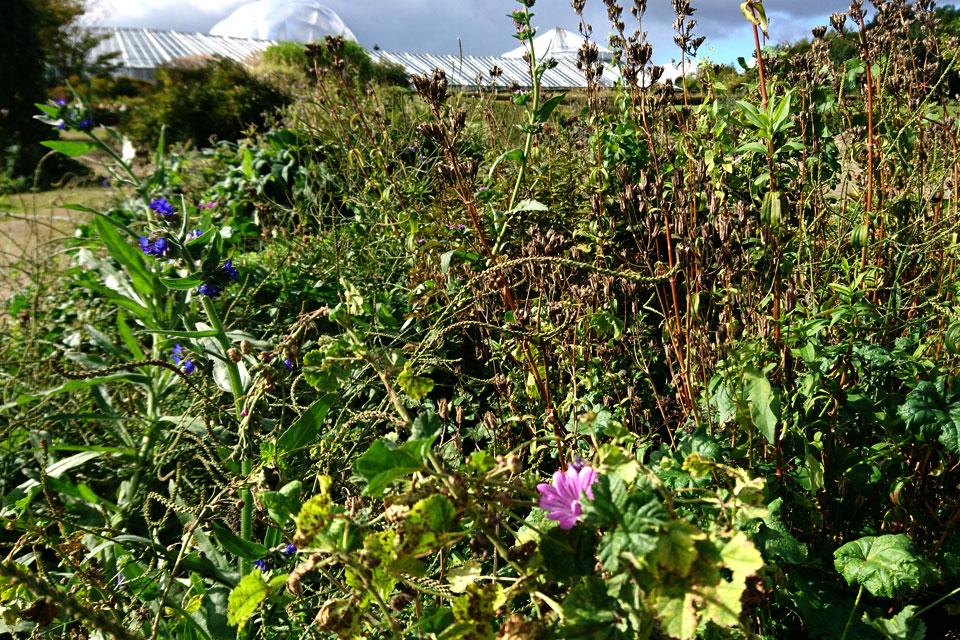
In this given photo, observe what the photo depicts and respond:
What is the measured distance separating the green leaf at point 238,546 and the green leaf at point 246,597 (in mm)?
348

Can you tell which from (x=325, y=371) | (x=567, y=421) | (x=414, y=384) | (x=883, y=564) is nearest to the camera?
(x=414, y=384)

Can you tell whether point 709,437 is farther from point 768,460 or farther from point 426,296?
point 426,296

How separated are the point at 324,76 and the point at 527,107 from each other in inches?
47.0

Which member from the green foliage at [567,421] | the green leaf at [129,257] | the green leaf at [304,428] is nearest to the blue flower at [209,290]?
the green foliage at [567,421]

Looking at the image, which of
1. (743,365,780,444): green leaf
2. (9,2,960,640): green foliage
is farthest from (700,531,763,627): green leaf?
(743,365,780,444): green leaf

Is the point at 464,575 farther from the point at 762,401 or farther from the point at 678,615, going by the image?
the point at 762,401

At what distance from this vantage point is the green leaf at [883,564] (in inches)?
45.5

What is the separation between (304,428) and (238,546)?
25cm

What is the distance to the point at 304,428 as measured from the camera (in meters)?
1.26

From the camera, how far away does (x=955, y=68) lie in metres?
2.29

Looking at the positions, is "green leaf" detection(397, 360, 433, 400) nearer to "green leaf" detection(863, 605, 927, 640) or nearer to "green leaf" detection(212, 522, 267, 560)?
"green leaf" detection(212, 522, 267, 560)

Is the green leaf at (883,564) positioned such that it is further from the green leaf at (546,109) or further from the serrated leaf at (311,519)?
the green leaf at (546,109)

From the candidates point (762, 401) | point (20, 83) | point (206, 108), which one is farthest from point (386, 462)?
point (20, 83)

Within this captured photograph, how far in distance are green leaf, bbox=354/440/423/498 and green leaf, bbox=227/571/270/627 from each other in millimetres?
264
